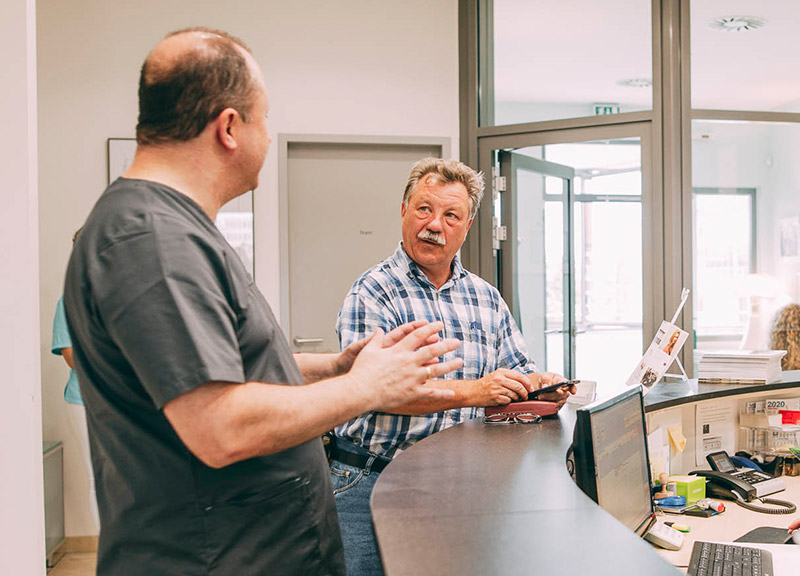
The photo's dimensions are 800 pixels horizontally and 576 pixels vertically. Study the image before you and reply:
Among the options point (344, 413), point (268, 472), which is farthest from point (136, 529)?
point (344, 413)

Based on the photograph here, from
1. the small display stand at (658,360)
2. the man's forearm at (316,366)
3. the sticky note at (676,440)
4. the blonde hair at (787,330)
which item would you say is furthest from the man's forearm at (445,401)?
the blonde hair at (787,330)

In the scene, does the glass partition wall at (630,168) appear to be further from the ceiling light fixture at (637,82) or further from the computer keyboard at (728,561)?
the computer keyboard at (728,561)

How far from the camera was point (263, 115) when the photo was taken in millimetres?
1124

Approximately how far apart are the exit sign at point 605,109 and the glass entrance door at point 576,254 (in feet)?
0.49

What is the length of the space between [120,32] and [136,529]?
3.37m

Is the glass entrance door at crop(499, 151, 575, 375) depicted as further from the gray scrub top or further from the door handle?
the gray scrub top

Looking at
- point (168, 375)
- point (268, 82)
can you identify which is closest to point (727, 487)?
point (168, 375)

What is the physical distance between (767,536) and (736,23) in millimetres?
2732

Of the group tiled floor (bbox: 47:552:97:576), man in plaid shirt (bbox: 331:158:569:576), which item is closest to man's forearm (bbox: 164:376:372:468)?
man in plaid shirt (bbox: 331:158:569:576)

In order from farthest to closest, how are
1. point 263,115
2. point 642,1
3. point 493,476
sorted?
point 642,1, point 493,476, point 263,115

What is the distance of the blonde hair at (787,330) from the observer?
3624 mm

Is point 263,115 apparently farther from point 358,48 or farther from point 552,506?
point 358,48

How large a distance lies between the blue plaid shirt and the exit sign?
2.03 meters

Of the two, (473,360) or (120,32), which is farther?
(120,32)
